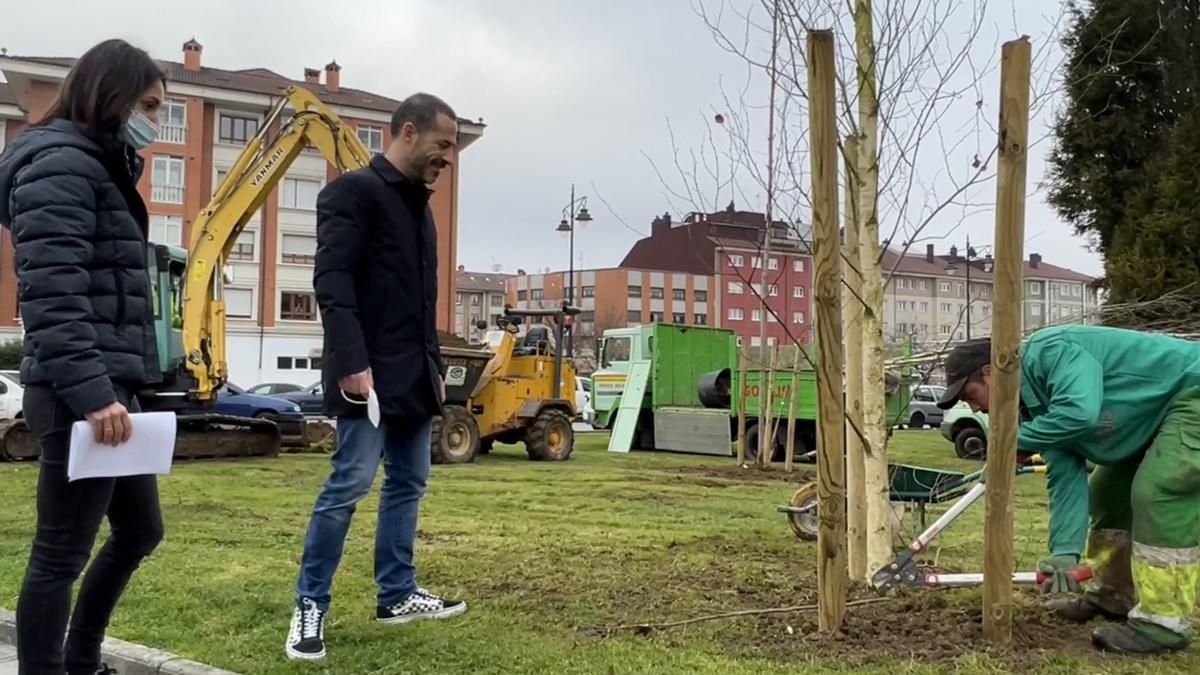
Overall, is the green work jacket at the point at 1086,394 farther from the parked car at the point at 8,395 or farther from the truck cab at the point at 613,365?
the parked car at the point at 8,395

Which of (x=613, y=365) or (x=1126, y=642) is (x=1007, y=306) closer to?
(x=1126, y=642)

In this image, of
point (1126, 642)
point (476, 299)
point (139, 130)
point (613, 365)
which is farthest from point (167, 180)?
point (476, 299)

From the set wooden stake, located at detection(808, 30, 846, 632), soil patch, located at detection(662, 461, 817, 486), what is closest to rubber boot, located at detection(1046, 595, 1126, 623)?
wooden stake, located at detection(808, 30, 846, 632)

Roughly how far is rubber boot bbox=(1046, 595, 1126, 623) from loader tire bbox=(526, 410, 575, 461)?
1329 centimetres

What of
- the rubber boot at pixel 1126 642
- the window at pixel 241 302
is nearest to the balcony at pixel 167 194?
the window at pixel 241 302

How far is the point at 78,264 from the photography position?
2.99 m

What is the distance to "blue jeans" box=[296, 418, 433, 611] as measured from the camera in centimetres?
392

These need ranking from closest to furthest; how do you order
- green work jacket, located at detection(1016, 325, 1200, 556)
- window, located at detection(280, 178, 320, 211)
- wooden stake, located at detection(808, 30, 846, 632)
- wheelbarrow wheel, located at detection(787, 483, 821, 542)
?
wooden stake, located at detection(808, 30, 846, 632) → green work jacket, located at detection(1016, 325, 1200, 556) → wheelbarrow wheel, located at detection(787, 483, 821, 542) → window, located at detection(280, 178, 320, 211)

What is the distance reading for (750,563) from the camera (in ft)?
19.2

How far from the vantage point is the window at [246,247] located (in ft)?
158

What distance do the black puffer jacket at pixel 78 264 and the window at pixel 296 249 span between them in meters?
47.6

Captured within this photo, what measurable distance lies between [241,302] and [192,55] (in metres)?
12.4

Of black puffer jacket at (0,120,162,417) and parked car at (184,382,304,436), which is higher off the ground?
black puffer jacket at (0,120,162,417)

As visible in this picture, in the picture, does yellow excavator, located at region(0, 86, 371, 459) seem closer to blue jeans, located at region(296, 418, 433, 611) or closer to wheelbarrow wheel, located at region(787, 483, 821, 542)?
wheelbarrow wheel, located at region(787, 483, 821, 542)
